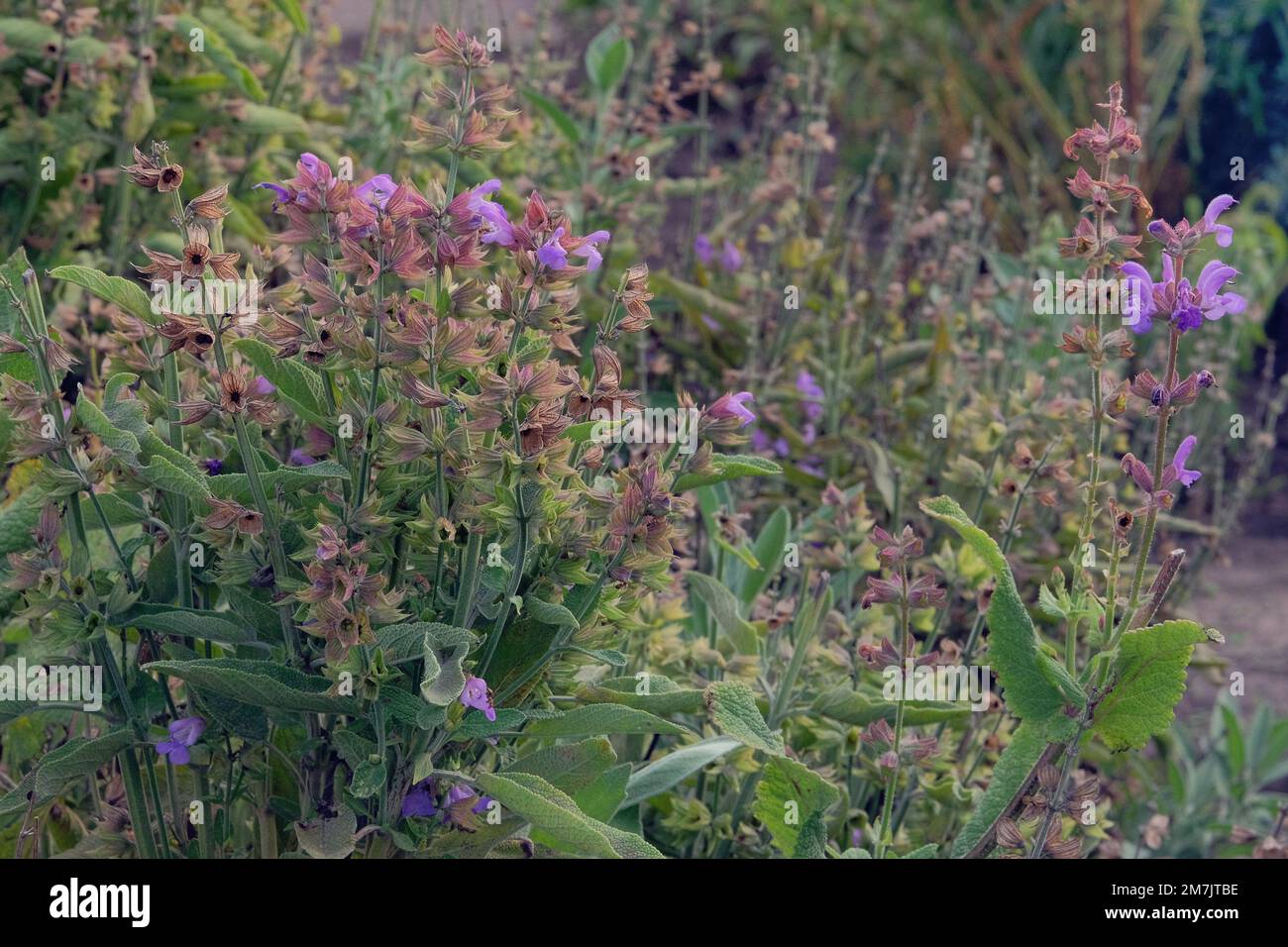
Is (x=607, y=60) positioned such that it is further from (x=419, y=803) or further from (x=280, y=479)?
(x=419, y=803)

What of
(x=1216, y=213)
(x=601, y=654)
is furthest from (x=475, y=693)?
(x=1216, y=213)

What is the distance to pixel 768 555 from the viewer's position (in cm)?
186

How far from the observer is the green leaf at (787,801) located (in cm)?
140

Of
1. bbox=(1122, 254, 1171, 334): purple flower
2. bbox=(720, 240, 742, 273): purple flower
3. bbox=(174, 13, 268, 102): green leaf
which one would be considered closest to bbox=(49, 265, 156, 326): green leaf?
bbox=(1122, 254, 1171, 334): purple flower

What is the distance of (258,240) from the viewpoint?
2.41m

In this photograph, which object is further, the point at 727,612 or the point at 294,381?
the point at 727,612

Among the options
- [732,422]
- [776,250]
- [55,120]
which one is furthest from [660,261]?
[732,422]

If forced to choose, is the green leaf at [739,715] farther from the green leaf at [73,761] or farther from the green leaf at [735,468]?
the green leaf at [73,761]

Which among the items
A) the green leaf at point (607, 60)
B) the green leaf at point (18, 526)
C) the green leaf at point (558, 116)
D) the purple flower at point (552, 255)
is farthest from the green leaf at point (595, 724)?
the green leaf at point (607, 60)

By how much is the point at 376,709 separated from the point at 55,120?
1.42 m

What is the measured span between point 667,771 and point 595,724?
234 millimetres

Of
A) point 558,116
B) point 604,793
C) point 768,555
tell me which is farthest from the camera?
point 558,116
